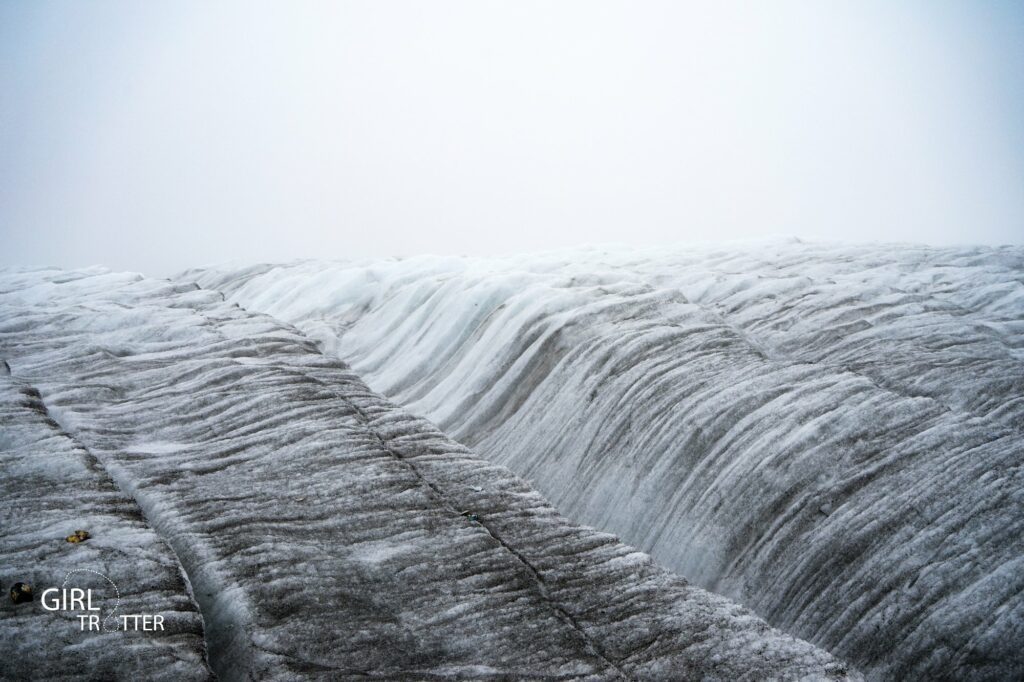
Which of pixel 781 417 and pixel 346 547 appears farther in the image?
pixel 781 417

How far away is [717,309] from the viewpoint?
10.5m

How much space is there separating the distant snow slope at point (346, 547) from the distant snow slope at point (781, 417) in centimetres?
100

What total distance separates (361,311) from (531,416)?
555 centimetres

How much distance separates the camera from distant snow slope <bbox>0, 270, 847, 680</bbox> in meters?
4.57

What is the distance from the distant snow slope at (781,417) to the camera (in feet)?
18.2

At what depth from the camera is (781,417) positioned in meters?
7.21

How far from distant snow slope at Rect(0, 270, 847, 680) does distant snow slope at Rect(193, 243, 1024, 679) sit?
1000 mm

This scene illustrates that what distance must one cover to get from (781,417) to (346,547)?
409 centimetres

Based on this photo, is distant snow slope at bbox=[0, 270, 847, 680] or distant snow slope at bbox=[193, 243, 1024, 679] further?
distant snow slope at bbox=[193, 243, 1024, 679]

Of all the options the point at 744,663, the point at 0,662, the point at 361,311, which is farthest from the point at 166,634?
the point at 361,311

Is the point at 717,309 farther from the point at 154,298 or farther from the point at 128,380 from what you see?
the point at 154,298

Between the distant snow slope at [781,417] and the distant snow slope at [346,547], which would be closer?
the distant snow slope at [346,547]

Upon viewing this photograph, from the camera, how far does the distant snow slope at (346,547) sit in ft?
15.0

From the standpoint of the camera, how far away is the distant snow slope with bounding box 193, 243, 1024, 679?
5.54m
